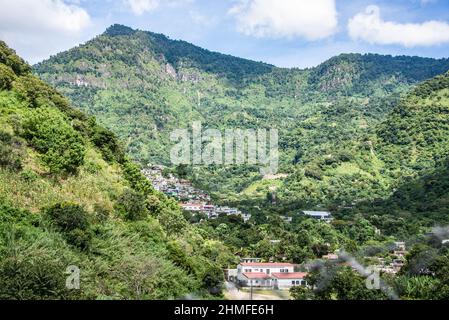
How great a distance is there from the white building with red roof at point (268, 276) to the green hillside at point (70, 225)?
3241mm

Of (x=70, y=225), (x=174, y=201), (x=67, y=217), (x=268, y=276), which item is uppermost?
(x=67, y=217)

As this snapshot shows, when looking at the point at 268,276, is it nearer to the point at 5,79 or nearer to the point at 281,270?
the point at 281,270

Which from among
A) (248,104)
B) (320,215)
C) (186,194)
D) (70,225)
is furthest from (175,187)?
(248,104)

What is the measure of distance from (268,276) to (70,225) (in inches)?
479

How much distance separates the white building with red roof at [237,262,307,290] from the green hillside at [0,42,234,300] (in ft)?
10.6

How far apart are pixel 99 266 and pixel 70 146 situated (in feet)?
17.6

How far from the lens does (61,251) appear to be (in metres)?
14.8

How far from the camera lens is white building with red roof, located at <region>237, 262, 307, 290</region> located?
79.9ft

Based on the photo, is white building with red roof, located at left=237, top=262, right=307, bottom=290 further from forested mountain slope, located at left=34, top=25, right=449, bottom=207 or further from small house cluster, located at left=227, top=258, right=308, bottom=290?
forested mountain slope, located at left=34, top=25, right=449, bottom=207

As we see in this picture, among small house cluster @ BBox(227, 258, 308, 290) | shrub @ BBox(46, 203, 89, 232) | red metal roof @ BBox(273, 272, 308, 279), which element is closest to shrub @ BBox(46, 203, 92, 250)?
shrub @ BBox(46, 203, 89, 232)

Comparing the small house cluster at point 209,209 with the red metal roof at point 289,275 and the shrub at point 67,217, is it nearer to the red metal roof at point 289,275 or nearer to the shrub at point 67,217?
the red metal roof at point 289,275

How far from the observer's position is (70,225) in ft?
52.4

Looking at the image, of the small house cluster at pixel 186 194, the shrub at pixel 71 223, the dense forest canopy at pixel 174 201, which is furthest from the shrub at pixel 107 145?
the small house cluster at pixel 186 194
